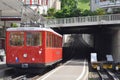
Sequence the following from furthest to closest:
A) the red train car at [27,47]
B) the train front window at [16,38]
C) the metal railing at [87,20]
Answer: the metal railing at [87,20]
the train front window at [16,38]
the red train car at [27,47]

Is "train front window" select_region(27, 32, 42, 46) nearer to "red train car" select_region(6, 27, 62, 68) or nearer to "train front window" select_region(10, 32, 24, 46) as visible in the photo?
"red train car" select_region(6, 27, 62, 68)

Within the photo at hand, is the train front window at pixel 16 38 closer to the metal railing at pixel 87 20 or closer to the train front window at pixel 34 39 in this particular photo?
the train front window at pixel 34 39

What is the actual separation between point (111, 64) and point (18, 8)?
21267mm

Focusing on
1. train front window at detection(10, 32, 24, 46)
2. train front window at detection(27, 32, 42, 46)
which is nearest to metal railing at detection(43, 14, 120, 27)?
train front window at detection(27, 32, 42, 46)

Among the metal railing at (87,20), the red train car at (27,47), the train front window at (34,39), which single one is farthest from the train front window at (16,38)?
the metal railing at (87,20)

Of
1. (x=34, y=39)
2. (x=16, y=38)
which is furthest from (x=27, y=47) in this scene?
(x=16, y=38)

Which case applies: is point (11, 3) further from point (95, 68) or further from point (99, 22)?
point (95, 68)

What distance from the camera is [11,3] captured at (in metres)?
49.8

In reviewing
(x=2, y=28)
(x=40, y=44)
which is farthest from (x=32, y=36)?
(x=2, y=28)

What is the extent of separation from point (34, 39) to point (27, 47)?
0.61 metres

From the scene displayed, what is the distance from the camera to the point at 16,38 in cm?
2594

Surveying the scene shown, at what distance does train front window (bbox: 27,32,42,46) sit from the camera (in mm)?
25741

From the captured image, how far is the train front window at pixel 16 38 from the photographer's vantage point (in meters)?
25.9

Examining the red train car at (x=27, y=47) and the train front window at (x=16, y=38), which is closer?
the red train car at (x=27, y=47)
